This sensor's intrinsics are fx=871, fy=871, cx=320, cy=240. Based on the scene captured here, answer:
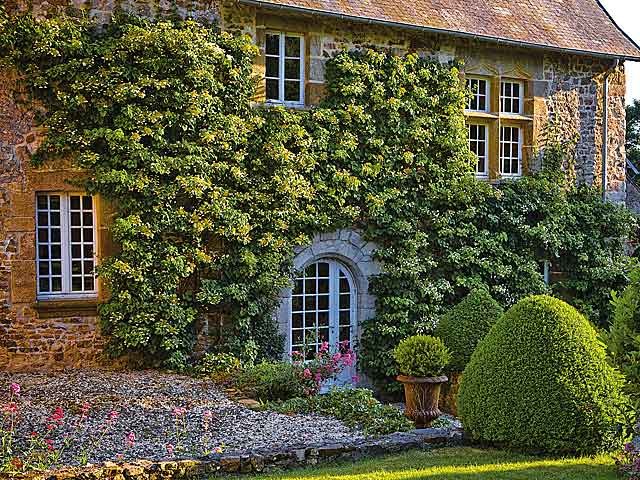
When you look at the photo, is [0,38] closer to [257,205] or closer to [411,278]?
[257,205]

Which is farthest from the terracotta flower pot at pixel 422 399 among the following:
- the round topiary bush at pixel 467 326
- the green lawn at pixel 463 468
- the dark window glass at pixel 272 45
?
the dark window glass at pixel 272 45

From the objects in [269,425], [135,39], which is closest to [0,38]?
[135,39]

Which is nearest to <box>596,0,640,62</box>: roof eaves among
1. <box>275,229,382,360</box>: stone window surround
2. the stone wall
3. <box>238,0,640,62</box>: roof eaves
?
<box>238,0,640,62</box>: roof eaves

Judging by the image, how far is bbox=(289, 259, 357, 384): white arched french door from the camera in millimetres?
13625

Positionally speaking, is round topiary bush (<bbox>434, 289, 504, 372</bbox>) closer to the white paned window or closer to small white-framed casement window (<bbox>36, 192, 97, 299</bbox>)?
the white paned window

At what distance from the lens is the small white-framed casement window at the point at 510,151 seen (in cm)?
1609

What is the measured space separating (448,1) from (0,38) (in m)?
7.75

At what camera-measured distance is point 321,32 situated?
13570mm

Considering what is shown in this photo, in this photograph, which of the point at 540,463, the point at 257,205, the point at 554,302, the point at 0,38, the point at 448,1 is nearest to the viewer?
the point at 540,463

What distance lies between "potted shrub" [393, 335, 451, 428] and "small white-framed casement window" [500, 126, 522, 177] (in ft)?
22.0

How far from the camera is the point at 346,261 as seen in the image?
1385 centimetres

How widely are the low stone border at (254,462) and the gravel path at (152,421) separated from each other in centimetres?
A: 18

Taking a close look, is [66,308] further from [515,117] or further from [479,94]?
[515,117]

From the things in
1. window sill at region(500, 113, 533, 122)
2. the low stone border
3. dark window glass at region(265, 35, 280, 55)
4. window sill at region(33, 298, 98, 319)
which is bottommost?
the low stone border
